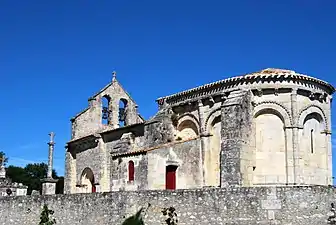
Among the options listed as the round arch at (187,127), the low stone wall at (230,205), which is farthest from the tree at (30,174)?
the low stone wall at (230,205)

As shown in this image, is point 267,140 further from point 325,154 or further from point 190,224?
point 190,224

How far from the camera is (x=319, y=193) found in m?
19.2

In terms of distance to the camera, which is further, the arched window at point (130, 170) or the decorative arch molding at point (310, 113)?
the arched window at point (130, 170)

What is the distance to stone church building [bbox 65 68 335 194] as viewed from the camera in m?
27.0

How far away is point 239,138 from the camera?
26.6 m

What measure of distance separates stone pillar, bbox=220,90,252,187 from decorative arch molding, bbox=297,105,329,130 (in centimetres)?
266

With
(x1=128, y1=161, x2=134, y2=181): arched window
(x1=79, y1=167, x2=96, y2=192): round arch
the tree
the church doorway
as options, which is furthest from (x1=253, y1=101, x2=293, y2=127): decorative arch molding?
the tree

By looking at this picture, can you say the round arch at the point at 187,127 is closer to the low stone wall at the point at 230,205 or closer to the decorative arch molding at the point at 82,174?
the decorative arch molding at the point at 82,174

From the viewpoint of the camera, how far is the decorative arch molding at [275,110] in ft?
90.4

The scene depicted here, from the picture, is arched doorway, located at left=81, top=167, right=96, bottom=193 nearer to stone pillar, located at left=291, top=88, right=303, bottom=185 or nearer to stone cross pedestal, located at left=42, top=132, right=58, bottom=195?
stone cross pedestal, located at left=42, top=132, right=58, bottom=195

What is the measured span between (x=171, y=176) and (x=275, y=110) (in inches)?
261

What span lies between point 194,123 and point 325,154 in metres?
7.49

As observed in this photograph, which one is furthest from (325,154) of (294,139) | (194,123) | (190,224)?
(190,224)

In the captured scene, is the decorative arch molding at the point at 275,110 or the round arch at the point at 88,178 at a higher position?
the decorative arch molding at the point at 275,110
